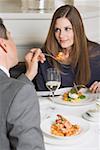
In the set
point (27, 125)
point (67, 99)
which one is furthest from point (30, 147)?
point (67, 99)

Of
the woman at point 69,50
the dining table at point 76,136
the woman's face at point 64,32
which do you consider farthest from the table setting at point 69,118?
the woman's face at point 64,32

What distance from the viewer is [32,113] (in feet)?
3.33

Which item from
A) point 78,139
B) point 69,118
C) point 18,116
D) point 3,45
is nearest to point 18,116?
point 18,116

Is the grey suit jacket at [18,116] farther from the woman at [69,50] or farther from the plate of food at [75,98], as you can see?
the woman at [69,50]

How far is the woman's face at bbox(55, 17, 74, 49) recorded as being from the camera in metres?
2.21

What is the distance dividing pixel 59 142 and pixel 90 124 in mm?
242

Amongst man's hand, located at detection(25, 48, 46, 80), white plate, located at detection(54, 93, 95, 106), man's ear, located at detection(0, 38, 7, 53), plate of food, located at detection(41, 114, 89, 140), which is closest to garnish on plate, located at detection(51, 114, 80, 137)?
plate of food, located at detection(41, 114, 89, 140)

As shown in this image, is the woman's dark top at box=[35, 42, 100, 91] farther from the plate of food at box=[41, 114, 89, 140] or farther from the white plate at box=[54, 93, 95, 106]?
the plate of food at box=[41, 114, 89, 140]

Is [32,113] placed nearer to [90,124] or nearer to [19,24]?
[90,124]

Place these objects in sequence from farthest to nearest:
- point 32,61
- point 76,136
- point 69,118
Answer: point 32,61, point 69,118, point 76,136

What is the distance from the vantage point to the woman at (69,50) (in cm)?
222

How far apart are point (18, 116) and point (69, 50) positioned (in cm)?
136

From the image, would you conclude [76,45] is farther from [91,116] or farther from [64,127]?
[64,127]

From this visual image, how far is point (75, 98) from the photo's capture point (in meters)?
1.79
